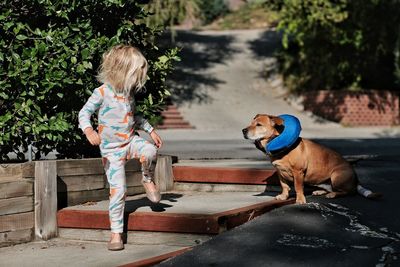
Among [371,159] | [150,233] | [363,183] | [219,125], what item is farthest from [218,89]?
[150,233]

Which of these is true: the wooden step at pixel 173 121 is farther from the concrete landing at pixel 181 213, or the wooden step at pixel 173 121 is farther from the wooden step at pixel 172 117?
the concrete landing at pixel 181 213

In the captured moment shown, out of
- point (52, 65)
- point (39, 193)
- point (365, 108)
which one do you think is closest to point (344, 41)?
point (365, 108)

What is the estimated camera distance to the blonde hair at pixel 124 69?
16.8ft

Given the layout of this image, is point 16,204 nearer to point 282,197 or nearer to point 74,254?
point 74,254

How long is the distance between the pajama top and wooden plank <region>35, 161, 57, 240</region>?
74 cm

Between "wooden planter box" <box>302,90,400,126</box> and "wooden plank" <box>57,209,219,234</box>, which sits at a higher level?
"wooden plank" <box>57,209,219,234</box>

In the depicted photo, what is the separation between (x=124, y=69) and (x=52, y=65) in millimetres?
1037

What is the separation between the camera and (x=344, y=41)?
21.3 metres

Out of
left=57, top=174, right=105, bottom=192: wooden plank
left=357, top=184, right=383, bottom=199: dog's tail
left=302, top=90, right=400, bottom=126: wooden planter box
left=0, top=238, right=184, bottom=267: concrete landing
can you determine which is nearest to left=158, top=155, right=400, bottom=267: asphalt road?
left=357, top=184, right=383, bottom=199: dog's tail

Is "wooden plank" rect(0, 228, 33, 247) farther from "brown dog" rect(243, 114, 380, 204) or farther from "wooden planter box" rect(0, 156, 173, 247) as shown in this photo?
"brown dog" rect(243, 114, 380, 204)

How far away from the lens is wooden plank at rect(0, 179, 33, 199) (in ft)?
17.7

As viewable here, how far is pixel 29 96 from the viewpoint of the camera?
5.89 metres

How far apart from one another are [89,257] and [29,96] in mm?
1695

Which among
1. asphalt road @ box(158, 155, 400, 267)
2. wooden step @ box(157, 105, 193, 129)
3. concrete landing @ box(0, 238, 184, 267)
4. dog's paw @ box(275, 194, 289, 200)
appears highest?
dog's paw @ box(275, 194, 289, 200)
